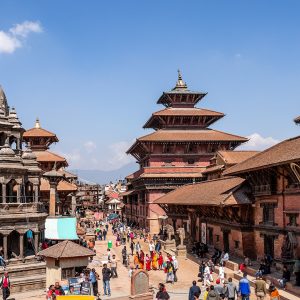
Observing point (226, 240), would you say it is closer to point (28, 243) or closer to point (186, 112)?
point (28, 243)

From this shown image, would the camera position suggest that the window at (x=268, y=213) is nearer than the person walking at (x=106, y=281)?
No

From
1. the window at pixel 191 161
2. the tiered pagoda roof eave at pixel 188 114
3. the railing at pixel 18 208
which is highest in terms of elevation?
the tiered pagoda roof eave at pixel 188 114

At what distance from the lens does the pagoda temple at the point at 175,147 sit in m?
54.9

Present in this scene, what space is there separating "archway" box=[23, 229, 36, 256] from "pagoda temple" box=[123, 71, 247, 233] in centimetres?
2304

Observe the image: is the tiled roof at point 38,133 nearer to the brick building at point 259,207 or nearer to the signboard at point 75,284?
the brick building at point 259,207

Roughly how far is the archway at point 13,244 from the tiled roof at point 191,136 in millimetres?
27782

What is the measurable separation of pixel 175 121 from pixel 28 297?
1485 inches

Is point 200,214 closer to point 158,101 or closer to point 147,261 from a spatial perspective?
point 147,261

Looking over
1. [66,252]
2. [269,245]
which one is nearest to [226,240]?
[269,245]

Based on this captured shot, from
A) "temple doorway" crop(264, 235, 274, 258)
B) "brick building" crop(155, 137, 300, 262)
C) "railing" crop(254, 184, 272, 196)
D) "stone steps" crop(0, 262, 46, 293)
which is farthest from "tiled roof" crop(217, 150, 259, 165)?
"stone steps" crop(0, 262, 46, 293)

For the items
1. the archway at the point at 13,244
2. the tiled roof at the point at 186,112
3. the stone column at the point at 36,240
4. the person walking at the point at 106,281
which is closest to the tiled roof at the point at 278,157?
the person walking at the point at 106,281

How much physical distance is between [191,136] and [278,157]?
107 ft

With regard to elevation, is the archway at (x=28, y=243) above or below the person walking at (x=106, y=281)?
A: above

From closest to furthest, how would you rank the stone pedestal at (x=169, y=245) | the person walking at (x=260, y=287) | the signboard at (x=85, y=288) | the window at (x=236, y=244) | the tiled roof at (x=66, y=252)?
1. the person walking at (x=260, y=287)
2. the signboard at (x=85, y=288)
3. the tiled roof at (x=66, y=252)
4. the window at (x=236, y=244)
5. the stone pedestal at (x=169, y=245)
